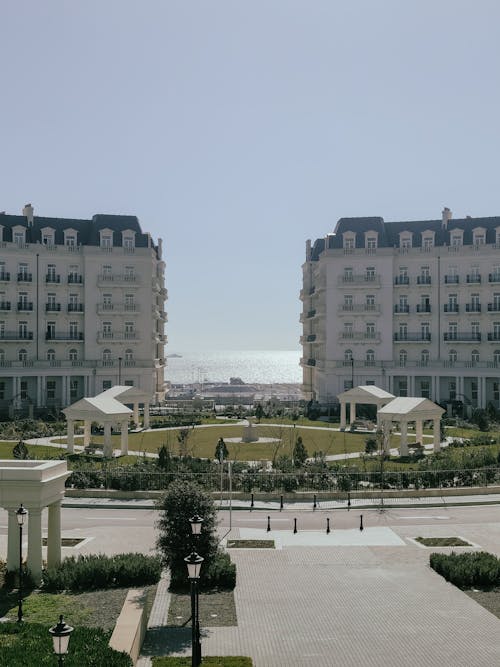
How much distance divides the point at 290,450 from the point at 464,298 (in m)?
33.9

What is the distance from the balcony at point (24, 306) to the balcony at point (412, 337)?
34.6 meters

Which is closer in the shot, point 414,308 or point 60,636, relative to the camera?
point 60,636

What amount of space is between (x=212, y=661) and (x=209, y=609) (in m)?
3.83

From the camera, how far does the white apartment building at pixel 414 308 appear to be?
72.8 m

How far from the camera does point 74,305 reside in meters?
73.8

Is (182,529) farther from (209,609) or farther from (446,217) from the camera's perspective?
(446,217)

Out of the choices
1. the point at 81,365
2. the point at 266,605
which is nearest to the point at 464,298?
the point at 81,365

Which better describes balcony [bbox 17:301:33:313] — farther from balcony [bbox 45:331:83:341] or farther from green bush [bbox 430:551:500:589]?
green bush [bbox 430:551:500:589]

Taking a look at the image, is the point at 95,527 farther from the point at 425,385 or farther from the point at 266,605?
the point at 425,385

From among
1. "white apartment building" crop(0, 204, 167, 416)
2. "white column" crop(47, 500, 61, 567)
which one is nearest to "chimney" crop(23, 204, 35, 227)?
"white apartment building" crop(0, 204, 167, 416)

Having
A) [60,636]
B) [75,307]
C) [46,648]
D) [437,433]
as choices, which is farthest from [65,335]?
[60,636]

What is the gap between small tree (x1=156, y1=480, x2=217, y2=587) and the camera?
20.7m

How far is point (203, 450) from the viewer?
4691 cm

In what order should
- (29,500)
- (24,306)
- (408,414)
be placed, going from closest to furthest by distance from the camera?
(29,500), (408,414), (24,306)
